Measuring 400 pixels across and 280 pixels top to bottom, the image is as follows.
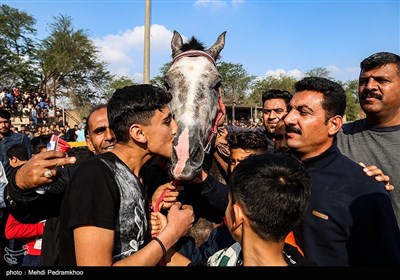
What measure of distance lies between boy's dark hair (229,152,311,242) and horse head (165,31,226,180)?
4.62ft

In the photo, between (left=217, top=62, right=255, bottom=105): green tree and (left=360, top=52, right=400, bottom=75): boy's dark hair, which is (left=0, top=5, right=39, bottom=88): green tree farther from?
(left=360, top=52, right=400, bottom=75): boy's dark hair

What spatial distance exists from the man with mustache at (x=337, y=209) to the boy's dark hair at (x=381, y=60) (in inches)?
39.4

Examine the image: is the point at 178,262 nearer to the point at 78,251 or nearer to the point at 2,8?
the point at 78,251

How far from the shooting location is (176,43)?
14.7 ft

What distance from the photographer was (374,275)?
5.19ft

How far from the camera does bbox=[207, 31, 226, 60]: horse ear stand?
173 inches

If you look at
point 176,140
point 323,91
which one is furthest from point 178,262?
point 323,91

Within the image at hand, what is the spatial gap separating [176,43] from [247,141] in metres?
1.69

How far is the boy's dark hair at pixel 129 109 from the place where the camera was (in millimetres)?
2186

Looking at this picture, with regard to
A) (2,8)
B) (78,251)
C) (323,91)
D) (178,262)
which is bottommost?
(178,262)

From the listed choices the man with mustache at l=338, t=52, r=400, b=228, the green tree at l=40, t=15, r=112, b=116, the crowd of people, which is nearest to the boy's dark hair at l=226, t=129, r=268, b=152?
the crowd of people

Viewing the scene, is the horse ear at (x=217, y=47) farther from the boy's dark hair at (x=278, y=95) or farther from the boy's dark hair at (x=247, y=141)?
the boy's dark hair at (x=278, y=95)

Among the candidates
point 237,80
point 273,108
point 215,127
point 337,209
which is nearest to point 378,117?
point 337,209

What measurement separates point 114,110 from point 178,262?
3.51 ft
